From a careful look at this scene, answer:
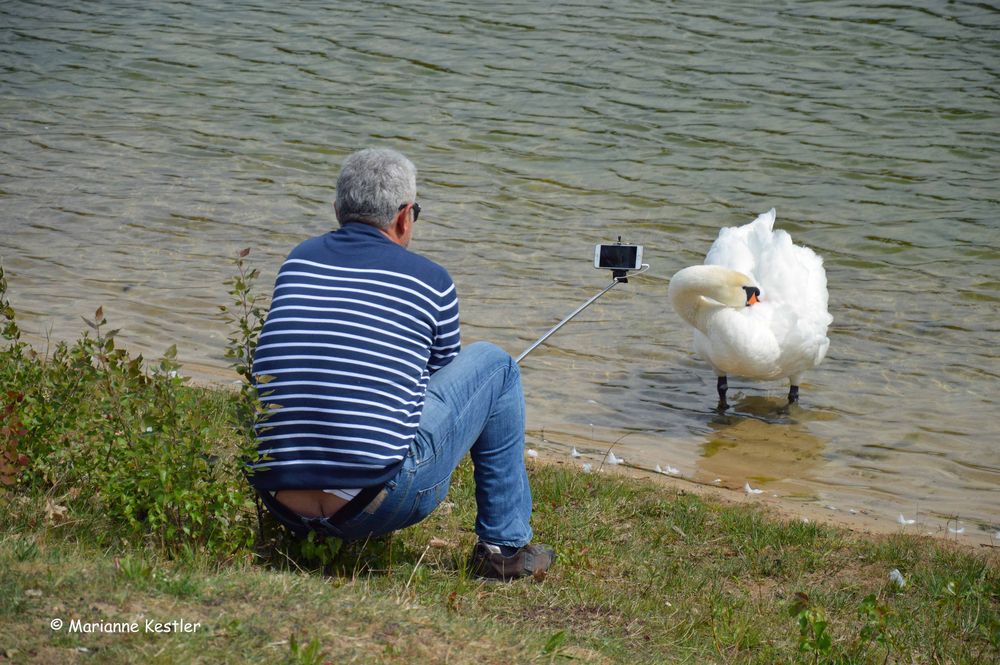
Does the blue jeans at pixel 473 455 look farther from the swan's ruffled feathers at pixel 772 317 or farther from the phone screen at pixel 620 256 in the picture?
the swan's ruffled feathers at pixel 772 317

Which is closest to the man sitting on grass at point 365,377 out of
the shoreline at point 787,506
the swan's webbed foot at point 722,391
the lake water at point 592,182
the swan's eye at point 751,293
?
the shoreline at point 787,506

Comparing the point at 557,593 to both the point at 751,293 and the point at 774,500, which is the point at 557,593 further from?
the point at 751,293

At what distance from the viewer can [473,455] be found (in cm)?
442

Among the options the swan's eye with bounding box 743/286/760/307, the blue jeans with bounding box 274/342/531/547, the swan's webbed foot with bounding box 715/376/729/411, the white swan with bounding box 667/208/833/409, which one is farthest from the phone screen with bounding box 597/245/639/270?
the swan's webbed foot with bounding box 715/376/729/411

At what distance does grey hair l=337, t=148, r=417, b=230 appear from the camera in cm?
410

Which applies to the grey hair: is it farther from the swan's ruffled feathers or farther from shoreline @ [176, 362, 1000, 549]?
the swan's ruffled feathers

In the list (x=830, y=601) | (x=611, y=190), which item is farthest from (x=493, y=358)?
(x=611, y=190)

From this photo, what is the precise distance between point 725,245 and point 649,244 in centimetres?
310

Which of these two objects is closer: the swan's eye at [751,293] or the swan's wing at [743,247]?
the swan's eye at [751,293]

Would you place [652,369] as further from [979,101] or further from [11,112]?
[11,112]

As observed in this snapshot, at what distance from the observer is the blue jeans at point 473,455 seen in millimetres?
3996

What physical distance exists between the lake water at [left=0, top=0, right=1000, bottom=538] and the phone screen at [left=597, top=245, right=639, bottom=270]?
146 cm

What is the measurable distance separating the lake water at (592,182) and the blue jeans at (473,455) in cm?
249

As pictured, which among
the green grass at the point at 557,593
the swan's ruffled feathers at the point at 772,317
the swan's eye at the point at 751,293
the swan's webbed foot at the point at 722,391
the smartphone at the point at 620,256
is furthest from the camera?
the swan's webbed foot at the point at 722,391
